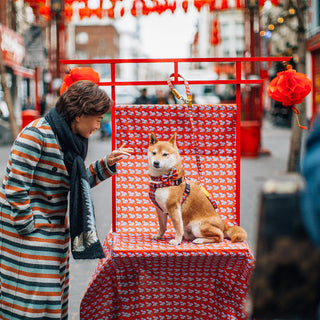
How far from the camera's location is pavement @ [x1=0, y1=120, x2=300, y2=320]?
464 cm

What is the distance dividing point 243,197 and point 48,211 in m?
6.00

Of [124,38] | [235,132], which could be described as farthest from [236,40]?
[235,132]

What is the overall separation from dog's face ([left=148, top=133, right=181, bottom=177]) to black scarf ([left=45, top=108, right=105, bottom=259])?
510 mm

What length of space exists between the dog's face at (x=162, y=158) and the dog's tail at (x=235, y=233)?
62cm

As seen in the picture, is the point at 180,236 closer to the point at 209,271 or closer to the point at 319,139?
the point at 209,271

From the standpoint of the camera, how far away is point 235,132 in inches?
141

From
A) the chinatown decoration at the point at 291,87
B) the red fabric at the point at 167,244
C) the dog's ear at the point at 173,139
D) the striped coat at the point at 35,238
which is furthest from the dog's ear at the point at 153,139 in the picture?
the chinatown decoration at the point at 291,87

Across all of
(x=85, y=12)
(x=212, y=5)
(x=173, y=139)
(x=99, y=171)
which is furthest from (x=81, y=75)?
(x=85, y=12)

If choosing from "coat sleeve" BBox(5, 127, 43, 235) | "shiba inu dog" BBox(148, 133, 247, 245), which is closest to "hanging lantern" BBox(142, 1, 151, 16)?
"shiba inu dog" BBox(148, 133, 247, 245)

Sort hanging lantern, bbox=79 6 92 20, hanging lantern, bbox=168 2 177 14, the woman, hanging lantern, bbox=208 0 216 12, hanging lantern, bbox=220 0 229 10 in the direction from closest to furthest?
1. the woman
2. hanging lantern, bbox=168 2 177 14
3. hanging lantern, bbox=208 0 216 12
4. hanging lantern, bbox=79 6 92 20
5. hanging lantern, bbox=220 0 229 10

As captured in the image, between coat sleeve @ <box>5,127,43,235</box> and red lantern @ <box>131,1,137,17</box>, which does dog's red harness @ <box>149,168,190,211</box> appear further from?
red lantern @ <box>131,1,137,17</box>

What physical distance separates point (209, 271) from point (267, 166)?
8930 mm

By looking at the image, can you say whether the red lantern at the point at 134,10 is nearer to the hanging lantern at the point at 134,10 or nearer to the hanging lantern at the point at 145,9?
the hanging lantern at the point at 134,10

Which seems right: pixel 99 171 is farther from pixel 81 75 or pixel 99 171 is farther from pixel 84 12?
pixel 84 12
